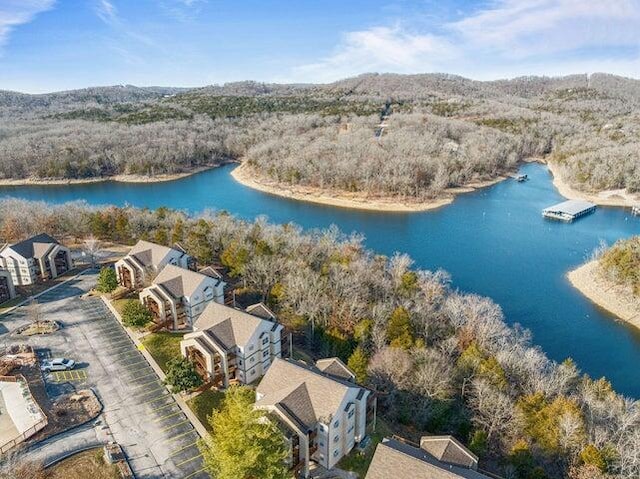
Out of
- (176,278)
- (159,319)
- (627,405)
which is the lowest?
(627,405)

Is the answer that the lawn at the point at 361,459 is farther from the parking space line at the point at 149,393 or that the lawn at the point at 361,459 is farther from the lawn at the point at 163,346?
the lawn at the point at 163,346

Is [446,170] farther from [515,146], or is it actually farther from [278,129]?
[278,129]

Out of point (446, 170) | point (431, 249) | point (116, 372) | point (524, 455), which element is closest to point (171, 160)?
point (446, 170)

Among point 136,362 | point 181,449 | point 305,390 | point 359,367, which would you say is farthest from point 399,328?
point 136,362

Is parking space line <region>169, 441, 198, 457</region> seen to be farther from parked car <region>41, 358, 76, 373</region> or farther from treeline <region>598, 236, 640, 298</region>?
treeline <region>598, 236, 640, 298</region>

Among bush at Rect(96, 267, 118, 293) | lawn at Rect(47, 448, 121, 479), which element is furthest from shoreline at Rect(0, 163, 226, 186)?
lawn at Rect(47, 448, 121, 479)
